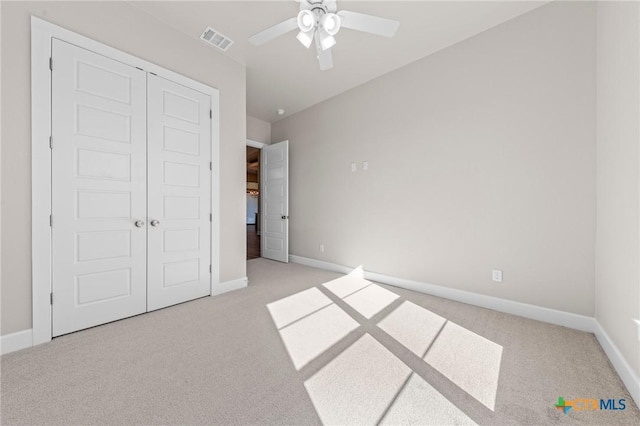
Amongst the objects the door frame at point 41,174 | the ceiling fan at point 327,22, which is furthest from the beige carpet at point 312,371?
the ceiling fan at point 327,22

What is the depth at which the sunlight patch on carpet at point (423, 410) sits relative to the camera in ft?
3.95

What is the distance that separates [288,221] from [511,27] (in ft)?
13.3

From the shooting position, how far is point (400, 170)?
332cm

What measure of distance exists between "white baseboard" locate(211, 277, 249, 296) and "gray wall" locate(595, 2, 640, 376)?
3.39 m

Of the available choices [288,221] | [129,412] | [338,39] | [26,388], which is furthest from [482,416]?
[288,221]

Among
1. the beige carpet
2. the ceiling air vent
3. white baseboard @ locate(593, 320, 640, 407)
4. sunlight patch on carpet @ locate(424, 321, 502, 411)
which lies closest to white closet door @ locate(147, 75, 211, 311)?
the beige carpet

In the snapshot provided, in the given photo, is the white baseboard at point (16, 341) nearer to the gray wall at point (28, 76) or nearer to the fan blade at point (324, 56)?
the gray wall at point (28, 76)

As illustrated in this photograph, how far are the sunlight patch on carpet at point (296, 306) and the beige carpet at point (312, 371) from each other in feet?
0.08

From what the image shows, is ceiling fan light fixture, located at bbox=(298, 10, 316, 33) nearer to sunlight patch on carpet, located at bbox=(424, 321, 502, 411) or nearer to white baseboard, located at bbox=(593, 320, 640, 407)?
sunlight patch on carpet, located at bbox=(424, 321, 502, 411)

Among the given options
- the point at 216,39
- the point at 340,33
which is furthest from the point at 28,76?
the point at 340,33

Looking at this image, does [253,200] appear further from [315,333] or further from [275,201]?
[315,333]

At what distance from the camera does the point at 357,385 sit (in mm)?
1450

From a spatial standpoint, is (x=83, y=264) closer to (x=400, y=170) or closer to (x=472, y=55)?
(x=400, y=170)

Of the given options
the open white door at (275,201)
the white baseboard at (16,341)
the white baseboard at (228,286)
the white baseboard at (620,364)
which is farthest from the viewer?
the open white door at (275,201)
